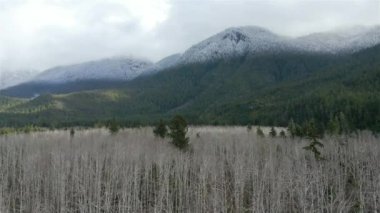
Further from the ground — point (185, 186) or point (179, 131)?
point (179, 131)

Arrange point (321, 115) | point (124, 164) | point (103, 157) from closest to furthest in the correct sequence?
1. point (124, 164)
2. point (103, 157)
3. point (321, 115)

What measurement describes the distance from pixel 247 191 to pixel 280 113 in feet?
448

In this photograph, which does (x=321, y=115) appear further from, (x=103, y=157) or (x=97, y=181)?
(x=97, y=181)

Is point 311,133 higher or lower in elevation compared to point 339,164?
higher

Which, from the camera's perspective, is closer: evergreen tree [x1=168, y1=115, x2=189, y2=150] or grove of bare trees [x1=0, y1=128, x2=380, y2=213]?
grove of bare trees [x1=0, y1=128, x2=380, y2=213]

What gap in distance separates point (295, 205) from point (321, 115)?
11035 cm

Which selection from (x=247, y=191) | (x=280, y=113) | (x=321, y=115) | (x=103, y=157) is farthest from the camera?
(x=280, y=113)

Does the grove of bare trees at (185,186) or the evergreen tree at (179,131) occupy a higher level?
the evergreen tree at (179,131)

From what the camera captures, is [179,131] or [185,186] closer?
[185,186]

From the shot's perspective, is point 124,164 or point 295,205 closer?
point 295,205

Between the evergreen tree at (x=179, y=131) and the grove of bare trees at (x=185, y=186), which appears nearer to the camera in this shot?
the grove of bare trees at (x=185, y=186)

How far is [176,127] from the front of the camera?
7450cm

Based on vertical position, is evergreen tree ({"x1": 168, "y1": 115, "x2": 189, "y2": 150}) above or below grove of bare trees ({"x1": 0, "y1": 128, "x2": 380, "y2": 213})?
above

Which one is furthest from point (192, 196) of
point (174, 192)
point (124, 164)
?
point (124, 164)
